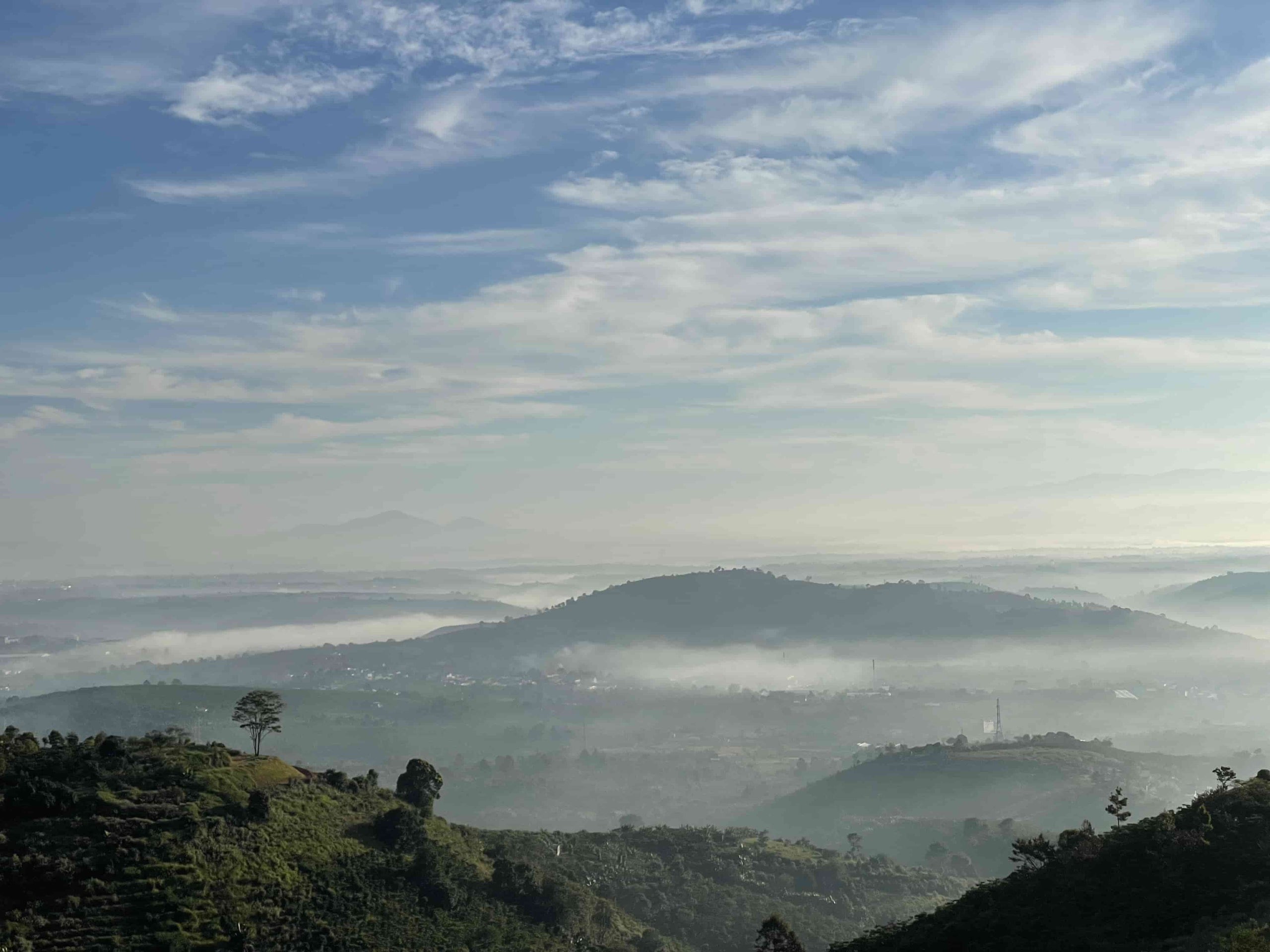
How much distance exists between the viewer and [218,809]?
101500 mm

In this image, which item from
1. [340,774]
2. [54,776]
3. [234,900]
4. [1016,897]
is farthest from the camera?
[340,774]

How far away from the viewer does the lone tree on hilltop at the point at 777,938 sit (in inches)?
3253

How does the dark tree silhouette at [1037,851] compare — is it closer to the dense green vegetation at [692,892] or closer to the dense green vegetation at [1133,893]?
the dense green vegetation at [1133,893]

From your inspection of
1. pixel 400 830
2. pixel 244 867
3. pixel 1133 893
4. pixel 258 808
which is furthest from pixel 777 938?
pixel 258 808

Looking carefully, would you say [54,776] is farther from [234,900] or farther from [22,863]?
[234,900]

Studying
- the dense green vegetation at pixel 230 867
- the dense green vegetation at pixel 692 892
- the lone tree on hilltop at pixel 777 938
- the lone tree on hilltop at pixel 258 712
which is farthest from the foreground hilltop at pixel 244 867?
the lone tree on hilltop at pixel 777 938

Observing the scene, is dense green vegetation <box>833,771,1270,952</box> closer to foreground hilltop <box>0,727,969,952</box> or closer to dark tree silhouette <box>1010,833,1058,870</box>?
dark tree silhouette <box>1010,833,1058,870</box>

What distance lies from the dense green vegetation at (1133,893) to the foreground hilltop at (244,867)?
42.9m

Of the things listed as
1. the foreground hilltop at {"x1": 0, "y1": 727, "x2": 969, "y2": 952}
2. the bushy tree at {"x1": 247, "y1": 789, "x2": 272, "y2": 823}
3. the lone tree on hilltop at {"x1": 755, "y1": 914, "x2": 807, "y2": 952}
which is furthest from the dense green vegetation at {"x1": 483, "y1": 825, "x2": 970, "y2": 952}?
the lone tree on hilltop at {"x1": 755, "y1": 914, "x2": 807, "y2": 952}

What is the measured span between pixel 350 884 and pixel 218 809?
49.2 feet

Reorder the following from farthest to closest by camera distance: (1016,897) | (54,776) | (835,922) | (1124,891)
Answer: (835,922), (54,776), (1016,897), (1124,891)

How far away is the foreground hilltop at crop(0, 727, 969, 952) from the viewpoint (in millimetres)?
85044

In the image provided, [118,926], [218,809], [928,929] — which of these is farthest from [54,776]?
[928,929]

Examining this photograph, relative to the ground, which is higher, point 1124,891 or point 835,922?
point 1124,891
